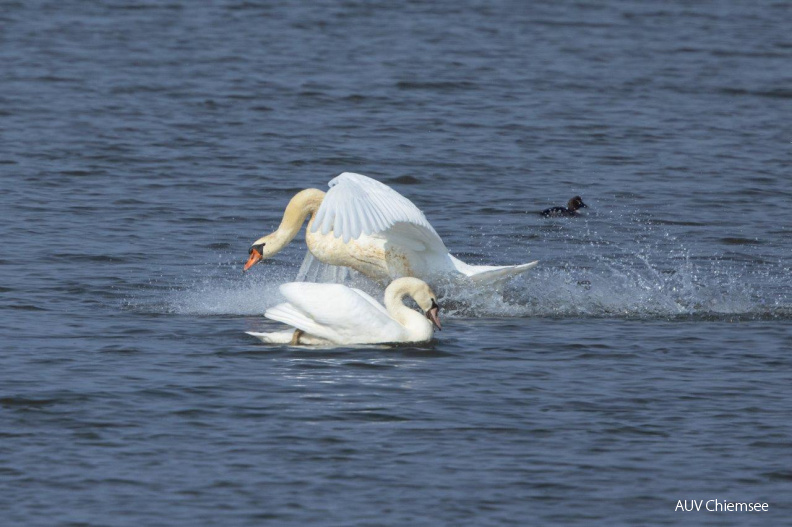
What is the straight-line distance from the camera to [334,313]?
370 inches

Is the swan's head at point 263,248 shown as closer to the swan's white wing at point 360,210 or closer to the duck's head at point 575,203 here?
the swan's white wing at point 360,210

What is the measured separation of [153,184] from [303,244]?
261 cm

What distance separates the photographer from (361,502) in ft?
22.4

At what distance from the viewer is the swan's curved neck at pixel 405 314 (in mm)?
9602

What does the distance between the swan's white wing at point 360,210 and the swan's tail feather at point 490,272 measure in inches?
23.3

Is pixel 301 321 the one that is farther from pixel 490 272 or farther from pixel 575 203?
pixel 575 203

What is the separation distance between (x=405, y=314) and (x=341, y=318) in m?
0.48

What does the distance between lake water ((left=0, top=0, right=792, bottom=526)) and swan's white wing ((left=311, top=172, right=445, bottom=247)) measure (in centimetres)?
78

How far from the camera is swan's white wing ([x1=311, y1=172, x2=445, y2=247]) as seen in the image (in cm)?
959

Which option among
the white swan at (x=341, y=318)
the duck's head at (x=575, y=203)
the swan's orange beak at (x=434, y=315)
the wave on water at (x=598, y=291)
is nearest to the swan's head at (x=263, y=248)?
the wave on water at (x=598, y=291)

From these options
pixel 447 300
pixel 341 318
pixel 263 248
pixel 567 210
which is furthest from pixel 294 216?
pixel 567 210

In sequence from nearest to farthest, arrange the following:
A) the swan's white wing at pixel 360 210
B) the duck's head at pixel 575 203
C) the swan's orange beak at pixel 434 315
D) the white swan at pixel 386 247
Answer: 1. the swan's white wing at pixel 360 210
2. the swan's orange beak at pixel 434 315
3. the white swan at pixel 386 247
4. the duck's head at pixel 575 203

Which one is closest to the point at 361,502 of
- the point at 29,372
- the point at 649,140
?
the point at 29,372

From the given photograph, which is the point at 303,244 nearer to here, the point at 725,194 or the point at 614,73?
the point at 725,194
